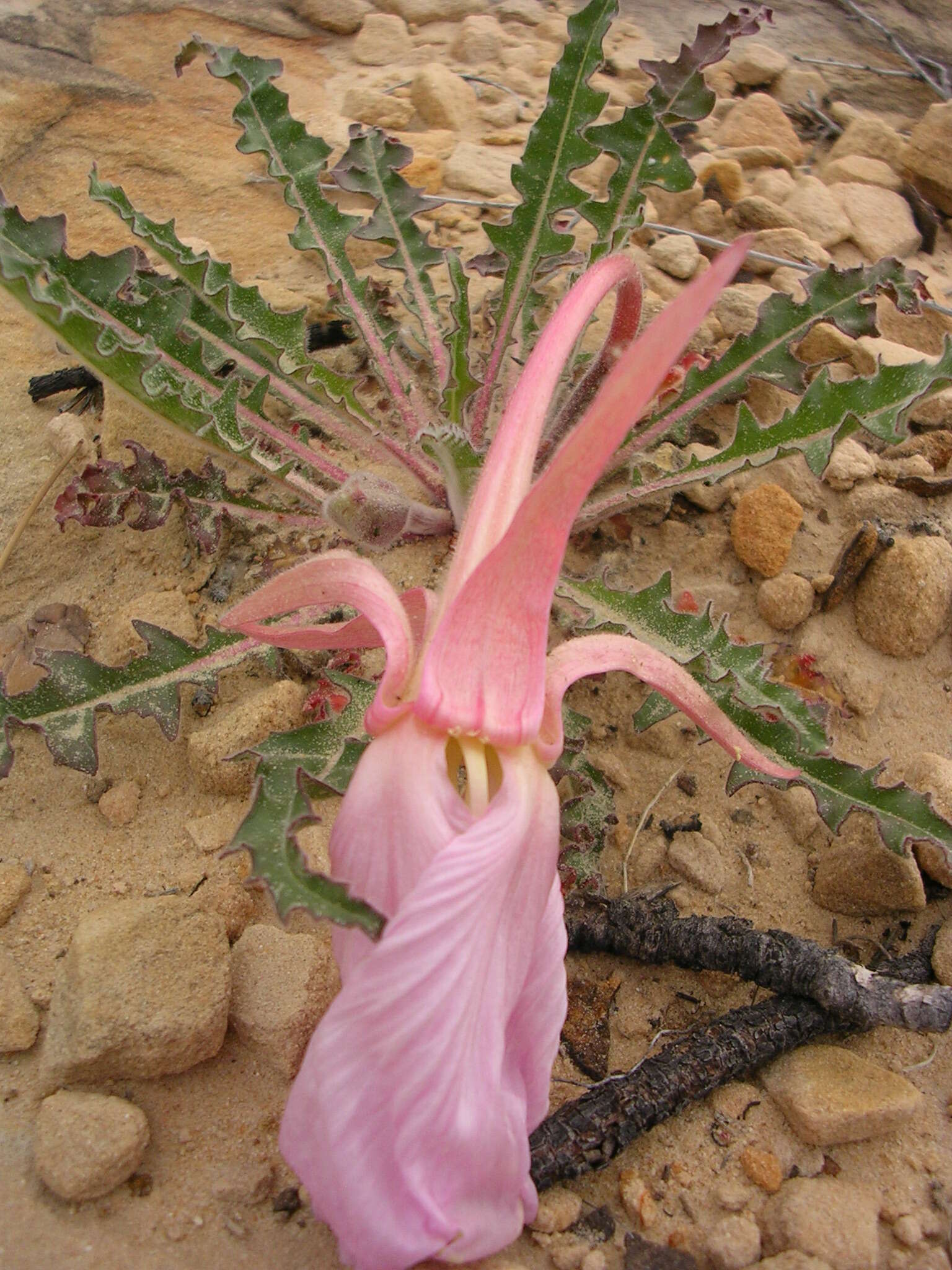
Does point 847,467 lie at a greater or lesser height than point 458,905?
lesser

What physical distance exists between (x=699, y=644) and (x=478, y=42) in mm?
2643

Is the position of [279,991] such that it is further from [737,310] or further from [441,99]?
[441,99]

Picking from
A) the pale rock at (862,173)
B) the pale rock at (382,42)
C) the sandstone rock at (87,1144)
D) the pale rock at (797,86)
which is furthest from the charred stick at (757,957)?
the pale rock at (382,42)

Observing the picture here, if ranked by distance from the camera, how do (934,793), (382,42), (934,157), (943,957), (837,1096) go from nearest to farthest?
(837,1096) < (943,957) < (934,793) < (934,157) < (382,42)

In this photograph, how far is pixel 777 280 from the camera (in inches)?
92.7

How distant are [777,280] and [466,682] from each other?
182cm

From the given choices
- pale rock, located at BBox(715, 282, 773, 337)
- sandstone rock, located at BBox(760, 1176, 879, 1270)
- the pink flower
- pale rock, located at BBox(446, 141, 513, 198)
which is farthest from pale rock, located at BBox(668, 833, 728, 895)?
pale rock, located at BBox(446, 141, 513, 198)

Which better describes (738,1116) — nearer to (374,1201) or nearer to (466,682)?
(374,1201)

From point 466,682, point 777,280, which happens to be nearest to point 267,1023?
point 466,682

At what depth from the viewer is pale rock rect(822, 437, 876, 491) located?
6.34 ft

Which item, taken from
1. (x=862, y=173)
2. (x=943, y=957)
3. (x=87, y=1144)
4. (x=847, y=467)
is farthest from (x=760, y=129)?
(x=87, y=1144)

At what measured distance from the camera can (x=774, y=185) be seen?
267cm

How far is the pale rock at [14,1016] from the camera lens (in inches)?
46.0

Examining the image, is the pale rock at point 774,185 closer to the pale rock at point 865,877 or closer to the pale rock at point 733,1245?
the pale rock at point 865,877
